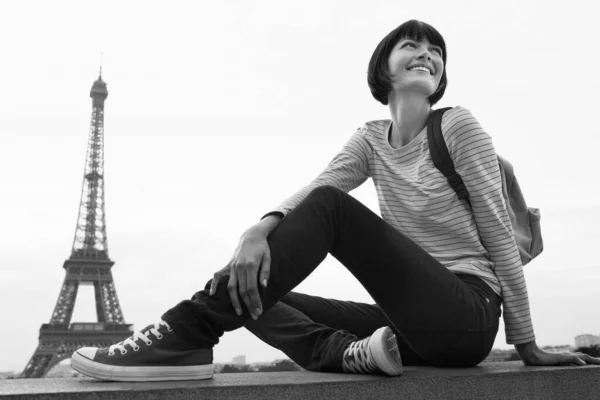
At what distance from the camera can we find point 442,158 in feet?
8.07

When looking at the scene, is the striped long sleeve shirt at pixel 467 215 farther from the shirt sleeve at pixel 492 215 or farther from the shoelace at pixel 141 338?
the shoelace at pixel 141 338

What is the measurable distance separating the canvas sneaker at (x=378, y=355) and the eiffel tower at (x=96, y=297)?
2949 centimetres

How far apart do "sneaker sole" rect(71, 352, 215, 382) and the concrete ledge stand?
1.3 inches

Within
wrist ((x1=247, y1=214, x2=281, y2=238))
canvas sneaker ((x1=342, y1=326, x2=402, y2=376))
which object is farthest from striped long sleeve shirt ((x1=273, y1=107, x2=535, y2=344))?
canvas sneaker ((x1=342, y1=326, x2=402, y2=376))

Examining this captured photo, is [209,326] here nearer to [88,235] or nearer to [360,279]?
[360,279]

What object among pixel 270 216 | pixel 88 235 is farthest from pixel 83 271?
pixel 270 216

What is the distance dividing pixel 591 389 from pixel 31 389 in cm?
214

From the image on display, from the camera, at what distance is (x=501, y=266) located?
244 centimetres

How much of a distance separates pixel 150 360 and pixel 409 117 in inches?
60.6

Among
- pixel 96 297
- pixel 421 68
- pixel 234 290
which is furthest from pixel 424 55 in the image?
pixel 96 297

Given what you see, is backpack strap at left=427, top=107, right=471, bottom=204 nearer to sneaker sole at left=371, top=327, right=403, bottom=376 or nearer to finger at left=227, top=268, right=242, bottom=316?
sneaker sole at left=371, top=327, right=403, bottom=376

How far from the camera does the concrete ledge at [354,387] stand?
1.61 meters

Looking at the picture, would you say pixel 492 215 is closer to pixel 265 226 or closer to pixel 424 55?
pixel 424 55

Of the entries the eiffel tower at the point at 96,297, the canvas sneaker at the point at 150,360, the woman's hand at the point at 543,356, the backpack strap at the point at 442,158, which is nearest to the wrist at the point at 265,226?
the canvas sneaker at the point at 150,360
